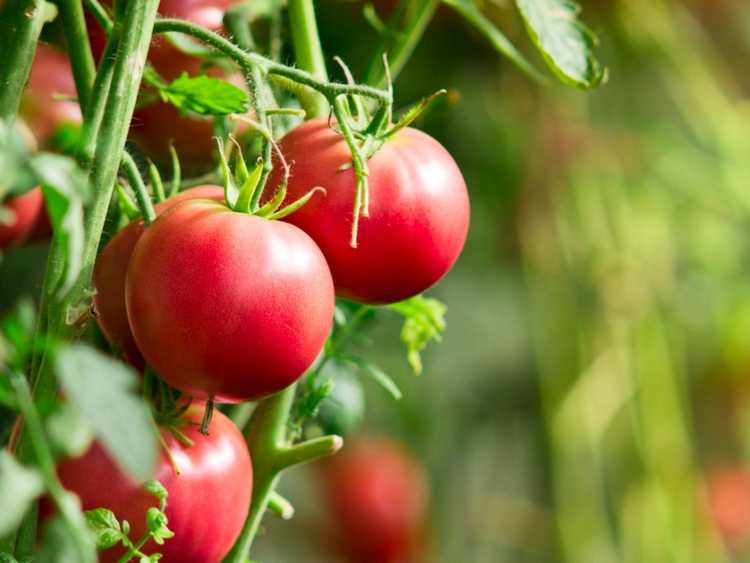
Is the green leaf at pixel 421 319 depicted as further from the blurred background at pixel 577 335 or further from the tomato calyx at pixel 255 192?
the blurred background at pixel 577 335

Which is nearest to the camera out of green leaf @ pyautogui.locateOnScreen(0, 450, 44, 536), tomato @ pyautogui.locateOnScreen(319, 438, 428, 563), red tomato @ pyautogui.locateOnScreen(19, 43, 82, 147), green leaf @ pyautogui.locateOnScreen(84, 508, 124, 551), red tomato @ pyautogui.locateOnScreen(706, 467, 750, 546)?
green leaf @ pyautogui.locateOnScreen(0, 450, 44, 536)

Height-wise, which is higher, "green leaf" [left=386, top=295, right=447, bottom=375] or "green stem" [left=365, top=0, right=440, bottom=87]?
"green stem" [left=365, top=0, right=440, bottom=87]

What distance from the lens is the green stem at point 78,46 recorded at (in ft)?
1.14

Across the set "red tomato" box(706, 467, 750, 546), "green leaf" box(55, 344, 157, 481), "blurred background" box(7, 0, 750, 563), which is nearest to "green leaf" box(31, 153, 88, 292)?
"green leaf" box(55, 344, 157, 481)

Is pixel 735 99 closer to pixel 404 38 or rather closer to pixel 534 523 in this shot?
pixel 534 523

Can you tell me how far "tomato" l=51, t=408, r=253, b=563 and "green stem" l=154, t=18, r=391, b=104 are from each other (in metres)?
0.11

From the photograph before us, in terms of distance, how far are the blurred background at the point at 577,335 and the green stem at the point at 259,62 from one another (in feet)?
2.19

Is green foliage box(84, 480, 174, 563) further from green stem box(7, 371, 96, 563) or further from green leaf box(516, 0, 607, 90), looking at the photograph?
green leaf box(516, 0, 607, 90)

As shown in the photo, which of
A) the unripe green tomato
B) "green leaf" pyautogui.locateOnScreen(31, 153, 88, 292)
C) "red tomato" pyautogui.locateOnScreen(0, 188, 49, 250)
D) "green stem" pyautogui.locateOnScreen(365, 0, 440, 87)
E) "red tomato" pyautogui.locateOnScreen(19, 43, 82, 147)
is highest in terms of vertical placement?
"green leaf" pyautogui.locateOnScreen(31, 153, 88, 292)

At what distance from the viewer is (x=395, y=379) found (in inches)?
37.1

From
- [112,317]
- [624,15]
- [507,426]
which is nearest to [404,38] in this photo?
[112,317]

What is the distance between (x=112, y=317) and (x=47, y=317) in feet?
0.20

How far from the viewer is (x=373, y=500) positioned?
1.00 metres

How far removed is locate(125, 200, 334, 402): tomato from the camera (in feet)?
1.01
